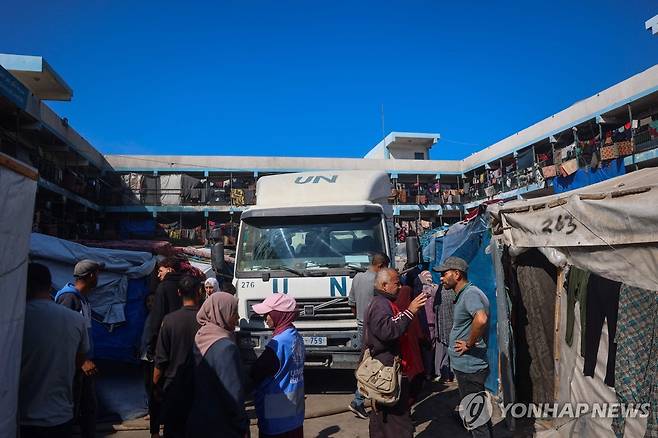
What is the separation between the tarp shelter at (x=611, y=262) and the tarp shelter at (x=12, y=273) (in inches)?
155

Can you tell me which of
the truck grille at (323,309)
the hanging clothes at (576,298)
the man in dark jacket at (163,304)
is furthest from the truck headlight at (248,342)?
the hanging clothes at (576,298)

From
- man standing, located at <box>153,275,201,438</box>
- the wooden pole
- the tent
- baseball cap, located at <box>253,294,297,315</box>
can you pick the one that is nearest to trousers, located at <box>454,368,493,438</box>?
the wooden pole

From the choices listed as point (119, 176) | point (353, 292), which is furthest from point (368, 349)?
point (119, 176)

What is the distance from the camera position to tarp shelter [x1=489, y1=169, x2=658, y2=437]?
3.06 m

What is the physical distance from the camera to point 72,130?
19.5m

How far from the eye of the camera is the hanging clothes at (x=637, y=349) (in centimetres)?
315

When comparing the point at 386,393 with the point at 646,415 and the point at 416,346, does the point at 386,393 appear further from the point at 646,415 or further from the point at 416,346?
the point at 646,415

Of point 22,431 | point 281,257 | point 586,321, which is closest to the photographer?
point 22,431

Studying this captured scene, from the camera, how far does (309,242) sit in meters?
6.17

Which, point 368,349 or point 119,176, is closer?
point 368,349

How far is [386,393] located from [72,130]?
68.8 ft

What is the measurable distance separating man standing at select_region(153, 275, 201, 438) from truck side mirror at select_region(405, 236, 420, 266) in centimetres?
314

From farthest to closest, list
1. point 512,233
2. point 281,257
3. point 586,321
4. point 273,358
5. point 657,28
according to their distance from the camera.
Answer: point 657,28, point 281,257, point 512,233, point 586,321, point 273,358

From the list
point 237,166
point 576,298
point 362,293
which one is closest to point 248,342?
point 362,293
